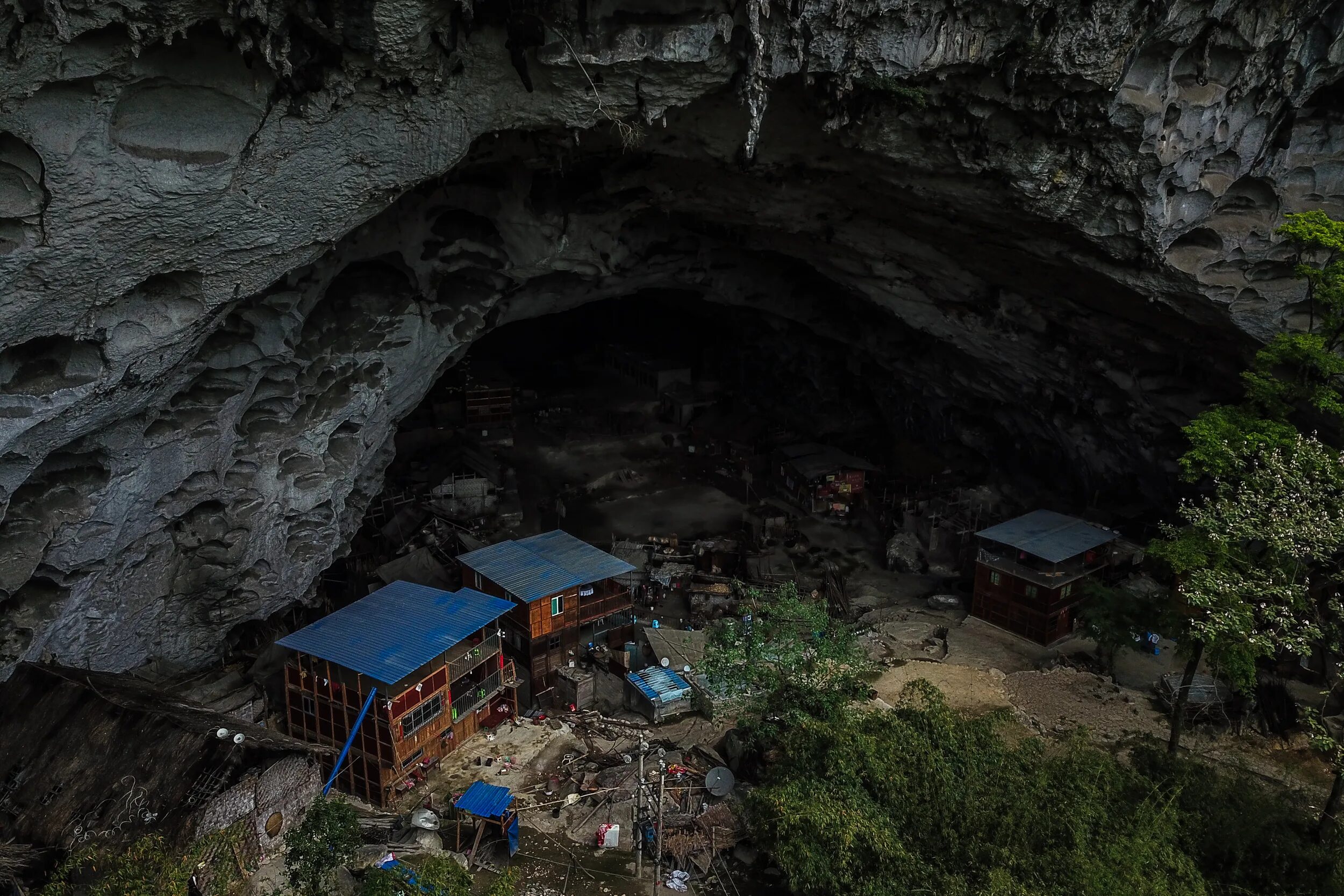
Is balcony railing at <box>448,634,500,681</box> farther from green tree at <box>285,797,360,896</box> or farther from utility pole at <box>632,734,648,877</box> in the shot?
green tree at <box>285,797,360,896</box>

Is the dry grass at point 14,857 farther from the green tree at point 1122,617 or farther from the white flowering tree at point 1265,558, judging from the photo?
the green tree at point 1122,617

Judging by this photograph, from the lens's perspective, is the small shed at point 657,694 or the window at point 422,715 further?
the small shed at point 657,694

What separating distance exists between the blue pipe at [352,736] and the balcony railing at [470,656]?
5.58 feet

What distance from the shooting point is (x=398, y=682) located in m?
17.3

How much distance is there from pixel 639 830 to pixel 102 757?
8944 millimetres

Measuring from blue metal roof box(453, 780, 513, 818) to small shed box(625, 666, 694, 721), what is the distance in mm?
4064

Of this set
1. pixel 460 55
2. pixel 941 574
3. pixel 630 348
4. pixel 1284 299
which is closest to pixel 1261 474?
pixel 1284 299

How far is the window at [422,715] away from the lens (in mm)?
17578

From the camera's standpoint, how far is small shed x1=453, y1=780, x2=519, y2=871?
1559cm

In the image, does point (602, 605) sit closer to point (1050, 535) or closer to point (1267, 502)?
point (1050, 535)

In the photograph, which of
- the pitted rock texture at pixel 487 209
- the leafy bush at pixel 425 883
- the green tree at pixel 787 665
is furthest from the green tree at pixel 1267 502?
the leafy bush at pixel 425 883

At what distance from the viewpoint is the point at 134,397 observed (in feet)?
49.5

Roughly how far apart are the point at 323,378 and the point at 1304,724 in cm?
2226

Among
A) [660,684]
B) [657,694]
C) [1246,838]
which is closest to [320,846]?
[657,694]
